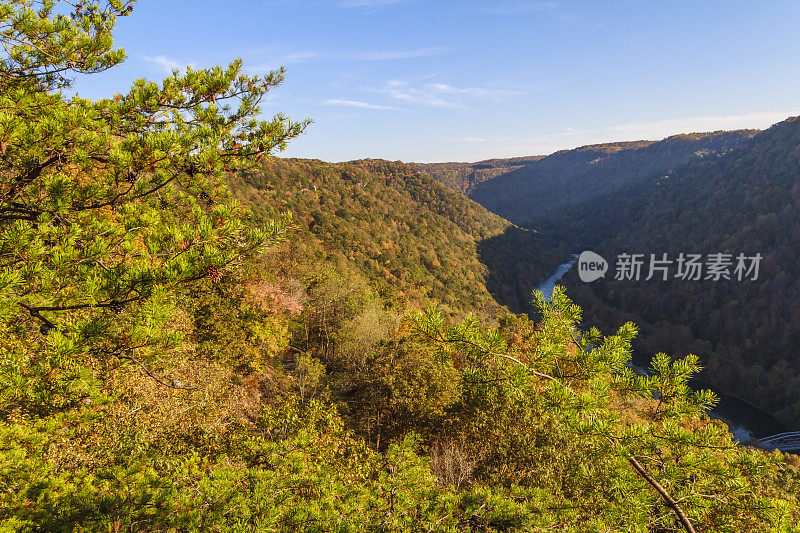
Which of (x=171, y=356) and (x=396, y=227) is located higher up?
(x=396, y=227)

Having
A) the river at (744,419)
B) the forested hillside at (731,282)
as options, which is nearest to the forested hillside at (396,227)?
the river at (744,419)

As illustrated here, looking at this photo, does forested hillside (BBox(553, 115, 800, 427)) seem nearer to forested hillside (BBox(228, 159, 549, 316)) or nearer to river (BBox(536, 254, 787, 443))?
river (BBox(536, 254, 787, 443))

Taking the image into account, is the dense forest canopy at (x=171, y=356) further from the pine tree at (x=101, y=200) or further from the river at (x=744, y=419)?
the river at (x=744, y=419)

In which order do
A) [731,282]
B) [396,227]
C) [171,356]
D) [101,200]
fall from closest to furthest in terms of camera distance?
[101,200] → [171,356] → [731,282] → [396,227]

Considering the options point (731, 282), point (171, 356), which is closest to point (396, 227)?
point (731, 282)

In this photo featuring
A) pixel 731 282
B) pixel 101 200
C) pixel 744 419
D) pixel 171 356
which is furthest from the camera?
pixel 731 282

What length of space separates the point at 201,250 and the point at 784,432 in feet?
237

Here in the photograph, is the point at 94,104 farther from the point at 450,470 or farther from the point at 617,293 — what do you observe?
the point at 617,293

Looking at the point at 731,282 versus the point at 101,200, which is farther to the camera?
the point at 731,282

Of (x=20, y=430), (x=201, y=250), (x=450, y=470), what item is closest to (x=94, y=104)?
(x=201, y=250)

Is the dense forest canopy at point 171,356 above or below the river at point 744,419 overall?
above

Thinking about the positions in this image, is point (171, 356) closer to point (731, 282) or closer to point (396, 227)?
point (396, 227)

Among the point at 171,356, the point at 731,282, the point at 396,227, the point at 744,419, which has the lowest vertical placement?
the point at 744,419

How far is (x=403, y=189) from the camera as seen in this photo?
12950 cm
